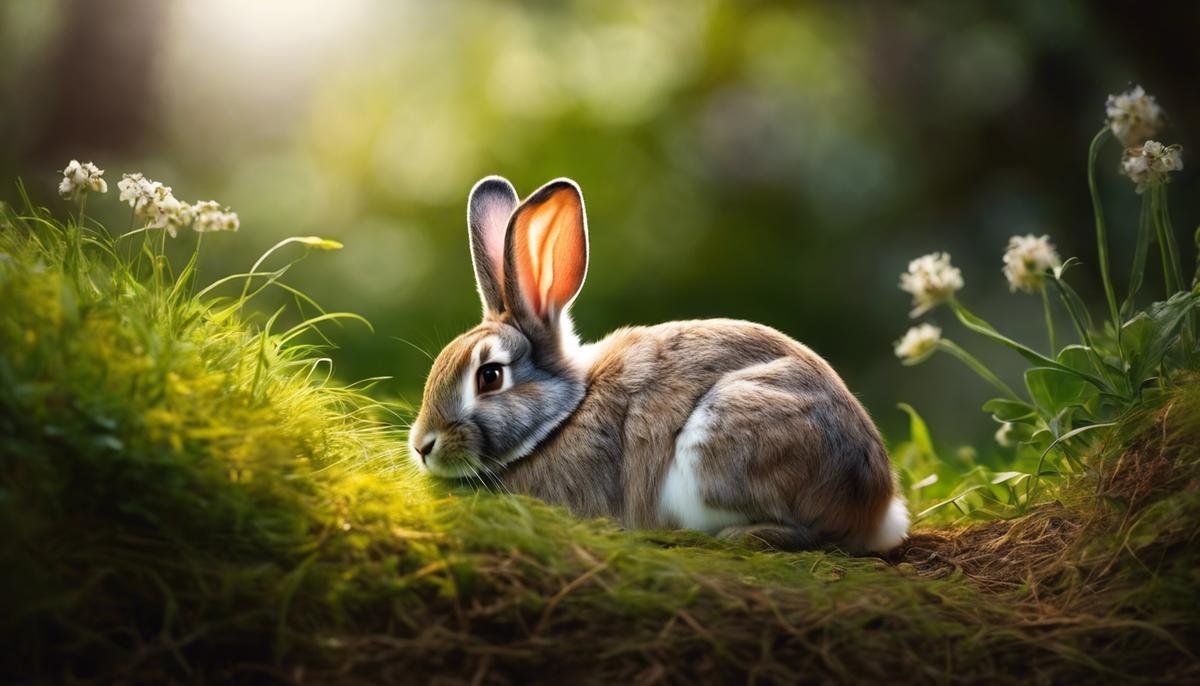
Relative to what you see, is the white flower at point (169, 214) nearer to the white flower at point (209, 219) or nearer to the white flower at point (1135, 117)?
the white flower at point (209, 219)

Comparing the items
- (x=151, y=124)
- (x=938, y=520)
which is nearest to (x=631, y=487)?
(x=938, y=520)

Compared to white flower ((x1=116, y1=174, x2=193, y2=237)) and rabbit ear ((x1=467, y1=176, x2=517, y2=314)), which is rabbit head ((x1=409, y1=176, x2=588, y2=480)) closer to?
rabbit ear ((x1=467, y1=176, x2=517, y2=314))

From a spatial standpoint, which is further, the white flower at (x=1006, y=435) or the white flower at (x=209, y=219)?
the white flower at (x=1006, y=435)

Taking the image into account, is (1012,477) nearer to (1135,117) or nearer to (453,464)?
(1135,117)

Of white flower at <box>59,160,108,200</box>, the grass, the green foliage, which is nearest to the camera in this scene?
the grass

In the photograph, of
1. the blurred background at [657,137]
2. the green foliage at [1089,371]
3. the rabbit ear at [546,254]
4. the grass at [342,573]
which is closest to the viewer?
the grass at [342,573]

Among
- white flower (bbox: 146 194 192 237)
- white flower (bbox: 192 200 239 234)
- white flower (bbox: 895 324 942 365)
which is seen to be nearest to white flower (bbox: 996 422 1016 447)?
white flower (bbox: 895 324 942 365)

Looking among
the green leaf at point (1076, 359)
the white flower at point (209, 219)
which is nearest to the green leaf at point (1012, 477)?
the green leaf at point (1076, 359)
